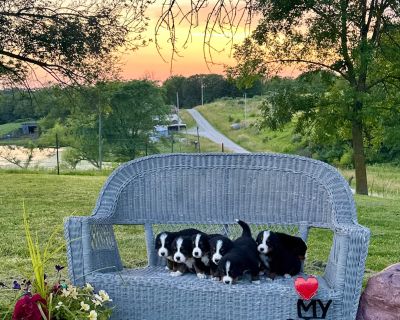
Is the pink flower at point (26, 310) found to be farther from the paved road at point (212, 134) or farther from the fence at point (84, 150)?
the paved road at point (212, 134)

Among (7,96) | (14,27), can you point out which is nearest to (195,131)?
(7,96)

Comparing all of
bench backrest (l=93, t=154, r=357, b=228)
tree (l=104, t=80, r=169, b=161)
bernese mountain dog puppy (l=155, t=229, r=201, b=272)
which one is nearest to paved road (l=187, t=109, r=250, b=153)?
tree (l=104, t=80, r=169, b=161)

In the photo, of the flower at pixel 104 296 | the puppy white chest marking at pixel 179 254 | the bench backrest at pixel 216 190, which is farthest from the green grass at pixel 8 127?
the flower at pixel 104 296

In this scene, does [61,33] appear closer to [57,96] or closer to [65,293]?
[57,96]

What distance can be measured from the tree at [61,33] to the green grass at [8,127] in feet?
14.7

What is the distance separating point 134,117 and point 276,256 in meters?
17.5

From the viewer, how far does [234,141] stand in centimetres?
1834

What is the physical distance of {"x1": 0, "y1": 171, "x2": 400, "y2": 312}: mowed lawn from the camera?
17.5ft

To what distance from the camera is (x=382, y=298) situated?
2844 millimetres

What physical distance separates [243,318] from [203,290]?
21 cm

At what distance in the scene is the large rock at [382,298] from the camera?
2.82 meters

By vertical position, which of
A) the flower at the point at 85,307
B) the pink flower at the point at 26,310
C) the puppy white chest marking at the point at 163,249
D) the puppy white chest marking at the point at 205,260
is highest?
the puppy white chest marking at the point at 163,249

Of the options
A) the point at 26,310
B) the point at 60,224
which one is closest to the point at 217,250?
the point at 26,310

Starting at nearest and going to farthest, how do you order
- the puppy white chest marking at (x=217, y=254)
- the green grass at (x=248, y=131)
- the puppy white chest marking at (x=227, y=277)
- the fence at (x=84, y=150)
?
the puppy white chest marking at (x=227, y=277)
the puppy white chest marking at (x=217, y=254)
the fence at (x=84, y=150)
the green grass at (x=248, y=131)
